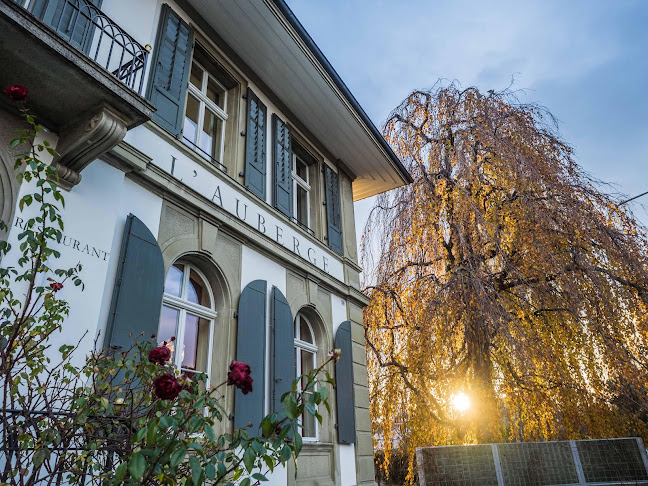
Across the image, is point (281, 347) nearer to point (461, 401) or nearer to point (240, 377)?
point (240, 377)

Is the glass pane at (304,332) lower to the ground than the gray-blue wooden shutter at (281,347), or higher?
higher

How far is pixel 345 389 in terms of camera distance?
22.5ft

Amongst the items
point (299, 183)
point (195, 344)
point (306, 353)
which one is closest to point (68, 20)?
point (195, 344)

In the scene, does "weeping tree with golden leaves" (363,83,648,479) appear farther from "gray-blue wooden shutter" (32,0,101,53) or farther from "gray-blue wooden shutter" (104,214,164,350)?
"gray-blue wooden shutter" (32,0,101,53)

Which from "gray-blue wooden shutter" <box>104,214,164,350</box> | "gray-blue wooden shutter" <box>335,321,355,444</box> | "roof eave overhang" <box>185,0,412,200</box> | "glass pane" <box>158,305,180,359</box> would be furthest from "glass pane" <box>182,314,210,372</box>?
"roof eave overhang" <box>185,0,412,200</box>

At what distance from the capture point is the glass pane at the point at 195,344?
4.75 m

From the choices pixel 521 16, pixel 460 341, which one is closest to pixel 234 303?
pixel 460 341

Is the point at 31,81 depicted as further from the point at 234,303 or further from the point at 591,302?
the point at 591,302

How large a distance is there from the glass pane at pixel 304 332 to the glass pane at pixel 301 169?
2.57 metres

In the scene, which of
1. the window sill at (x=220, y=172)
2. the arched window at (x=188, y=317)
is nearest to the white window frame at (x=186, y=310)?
the arched window at (x=188, y=317)

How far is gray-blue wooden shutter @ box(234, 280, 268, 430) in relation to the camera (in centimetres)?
484

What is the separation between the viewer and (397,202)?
995 centimetres

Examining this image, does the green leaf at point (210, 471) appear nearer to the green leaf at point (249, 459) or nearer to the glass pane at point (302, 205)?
the green leaf at point (249, 459)

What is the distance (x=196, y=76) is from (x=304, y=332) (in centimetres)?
383
